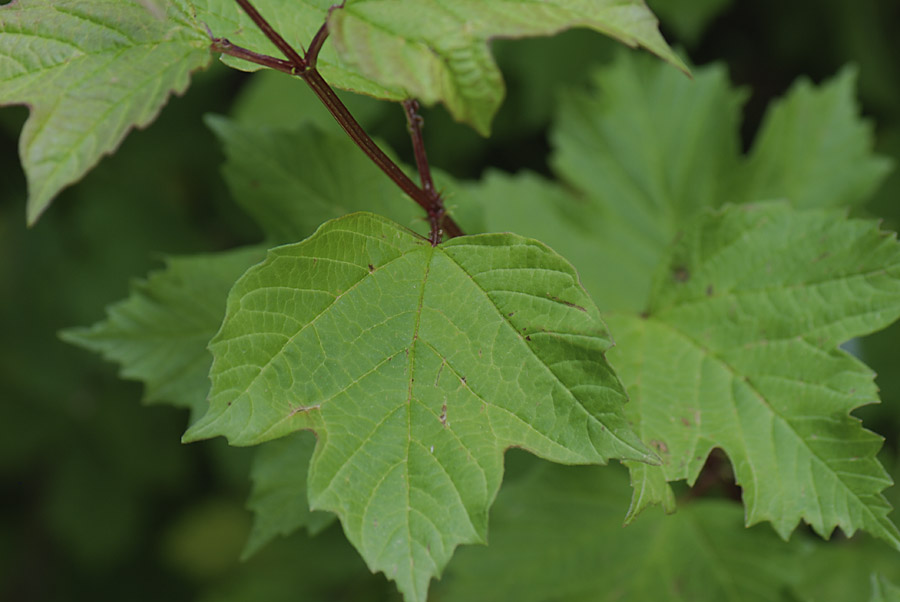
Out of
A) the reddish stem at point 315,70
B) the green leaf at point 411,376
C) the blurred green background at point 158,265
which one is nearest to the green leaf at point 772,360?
the green leaf at point 411,376

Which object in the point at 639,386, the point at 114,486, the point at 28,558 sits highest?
the point at 639,386

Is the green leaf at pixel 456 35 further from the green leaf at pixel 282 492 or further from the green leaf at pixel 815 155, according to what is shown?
the green leaf at pixel 815 155

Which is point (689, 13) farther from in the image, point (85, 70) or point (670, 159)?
point (85, 70)

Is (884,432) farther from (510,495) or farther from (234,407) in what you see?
(234,407)

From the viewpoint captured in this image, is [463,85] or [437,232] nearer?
[463,85]

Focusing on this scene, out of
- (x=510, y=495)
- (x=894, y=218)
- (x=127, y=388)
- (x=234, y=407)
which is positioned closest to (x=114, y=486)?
(x=127, y=388)

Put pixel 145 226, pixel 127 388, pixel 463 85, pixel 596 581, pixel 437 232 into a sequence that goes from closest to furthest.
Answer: pixel 463 85 < pixel 437 232 < pixel 596 581 < pixel 145 226 < pixel 127 388
